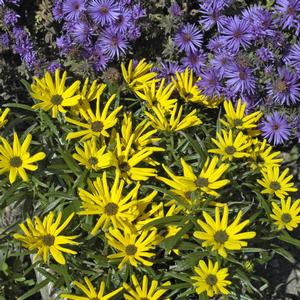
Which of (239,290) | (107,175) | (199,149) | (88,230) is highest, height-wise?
(199,149)

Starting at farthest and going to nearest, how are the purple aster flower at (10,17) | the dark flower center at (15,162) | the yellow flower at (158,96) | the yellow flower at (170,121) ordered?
1. the purple aster flower at (10,17)
2. the yellow flower at (158,96)
3. the yellow flower at (170,121)
4. the dark flower center at (15,162)

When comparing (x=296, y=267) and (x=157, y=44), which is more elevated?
(x=157, y=44)

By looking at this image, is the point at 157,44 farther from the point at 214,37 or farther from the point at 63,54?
the point at 63,54

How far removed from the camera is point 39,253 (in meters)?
1.78

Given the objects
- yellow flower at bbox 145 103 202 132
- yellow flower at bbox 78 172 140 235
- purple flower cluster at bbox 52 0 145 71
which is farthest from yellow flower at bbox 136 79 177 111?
yellow flower at bbox 78 172 140 235

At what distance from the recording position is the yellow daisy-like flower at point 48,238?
1780 millimetres

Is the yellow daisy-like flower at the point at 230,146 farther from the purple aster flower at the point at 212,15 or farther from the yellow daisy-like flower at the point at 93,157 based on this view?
the purple aster flower at the point at 212,15

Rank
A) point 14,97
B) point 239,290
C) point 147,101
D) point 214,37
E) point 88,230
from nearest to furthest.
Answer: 1. point 88,230
2. point 239,290
3. point 147,101
4. point 214,37
5. point 14,97

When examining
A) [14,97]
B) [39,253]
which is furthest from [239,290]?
[14,97]

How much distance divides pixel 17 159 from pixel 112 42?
2.59ft

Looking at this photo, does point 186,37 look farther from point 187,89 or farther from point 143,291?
point 143,291

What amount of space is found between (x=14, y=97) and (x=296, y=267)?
164 cm

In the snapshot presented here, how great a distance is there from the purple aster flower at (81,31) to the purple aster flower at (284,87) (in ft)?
2.72

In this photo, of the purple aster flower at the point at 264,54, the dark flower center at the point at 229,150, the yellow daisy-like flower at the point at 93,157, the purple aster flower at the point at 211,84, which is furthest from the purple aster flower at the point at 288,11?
the yellow daisy-like flower at the point at 93,157
